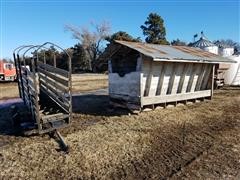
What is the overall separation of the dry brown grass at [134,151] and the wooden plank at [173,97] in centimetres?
84

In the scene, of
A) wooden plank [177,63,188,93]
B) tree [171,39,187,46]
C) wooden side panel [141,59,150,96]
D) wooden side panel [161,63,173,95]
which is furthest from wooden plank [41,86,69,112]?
tree [171,39,187,46]

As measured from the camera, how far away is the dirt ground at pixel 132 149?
4.73 meters

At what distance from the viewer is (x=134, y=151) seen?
5.79 metres

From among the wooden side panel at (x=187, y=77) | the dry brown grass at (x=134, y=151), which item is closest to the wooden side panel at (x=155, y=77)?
the dry brown grass at (x=134, y=151)

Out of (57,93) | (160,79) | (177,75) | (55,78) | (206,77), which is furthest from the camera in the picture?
(206,77)

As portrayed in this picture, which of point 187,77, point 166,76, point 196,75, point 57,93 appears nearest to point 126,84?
point 166,76

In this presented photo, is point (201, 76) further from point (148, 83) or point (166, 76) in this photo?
point (148, 83)

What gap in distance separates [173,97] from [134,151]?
5.40 meters

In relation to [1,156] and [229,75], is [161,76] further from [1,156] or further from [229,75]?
[229,75]

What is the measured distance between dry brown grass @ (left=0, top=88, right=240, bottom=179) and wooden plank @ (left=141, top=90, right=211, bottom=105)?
838 millimetres

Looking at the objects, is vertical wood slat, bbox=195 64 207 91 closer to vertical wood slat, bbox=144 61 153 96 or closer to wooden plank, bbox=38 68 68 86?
vertical wood slat, bbox=144 61 153 96

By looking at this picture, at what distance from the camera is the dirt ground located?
15.5 ft

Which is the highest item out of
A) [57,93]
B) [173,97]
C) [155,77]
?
[155,77]

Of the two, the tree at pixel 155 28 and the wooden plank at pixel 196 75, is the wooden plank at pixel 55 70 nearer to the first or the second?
the wooden plank at pixel 196 75
